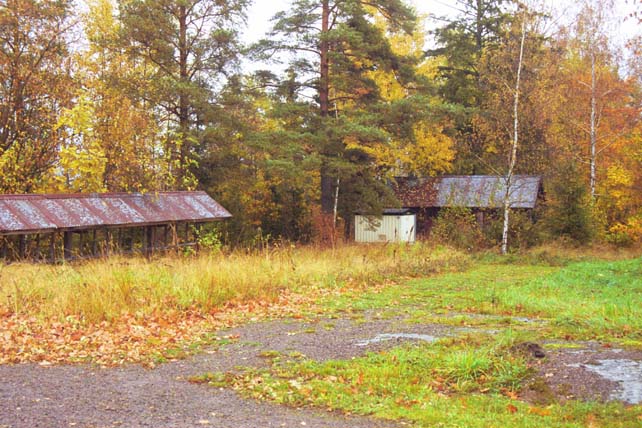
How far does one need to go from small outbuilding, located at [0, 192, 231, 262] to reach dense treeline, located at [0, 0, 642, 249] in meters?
2.28

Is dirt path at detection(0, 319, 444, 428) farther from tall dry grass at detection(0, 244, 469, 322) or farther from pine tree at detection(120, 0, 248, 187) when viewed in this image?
pine tree at detection(120, 0, 248, 187)

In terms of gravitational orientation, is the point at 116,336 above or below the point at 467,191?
below

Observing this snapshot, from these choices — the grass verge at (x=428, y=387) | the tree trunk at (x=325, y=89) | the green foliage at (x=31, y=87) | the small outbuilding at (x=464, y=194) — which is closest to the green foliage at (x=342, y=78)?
the tree trunk at (x=325, y=89)

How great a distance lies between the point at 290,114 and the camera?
26.2 metres

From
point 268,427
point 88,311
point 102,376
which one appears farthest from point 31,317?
point 268,427

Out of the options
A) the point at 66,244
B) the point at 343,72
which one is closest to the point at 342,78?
the point at 343,72

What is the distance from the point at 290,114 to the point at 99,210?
1152cm

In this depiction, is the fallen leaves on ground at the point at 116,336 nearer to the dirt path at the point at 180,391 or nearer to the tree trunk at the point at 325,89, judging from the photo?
the dirt path at the point at 180,391

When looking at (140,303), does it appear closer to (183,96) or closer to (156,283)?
(156,283)

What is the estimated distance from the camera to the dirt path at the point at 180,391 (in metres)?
5.64

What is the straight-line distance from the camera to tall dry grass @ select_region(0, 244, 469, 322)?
33.1 feet

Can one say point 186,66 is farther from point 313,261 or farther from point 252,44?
point 313,261

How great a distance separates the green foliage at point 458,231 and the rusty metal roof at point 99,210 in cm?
926

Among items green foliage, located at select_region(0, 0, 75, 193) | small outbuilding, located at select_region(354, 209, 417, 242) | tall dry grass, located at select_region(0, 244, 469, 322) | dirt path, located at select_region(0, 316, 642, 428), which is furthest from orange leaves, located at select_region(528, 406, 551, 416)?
small outbuilding, located at select_region(354, 209, 417, 242)
